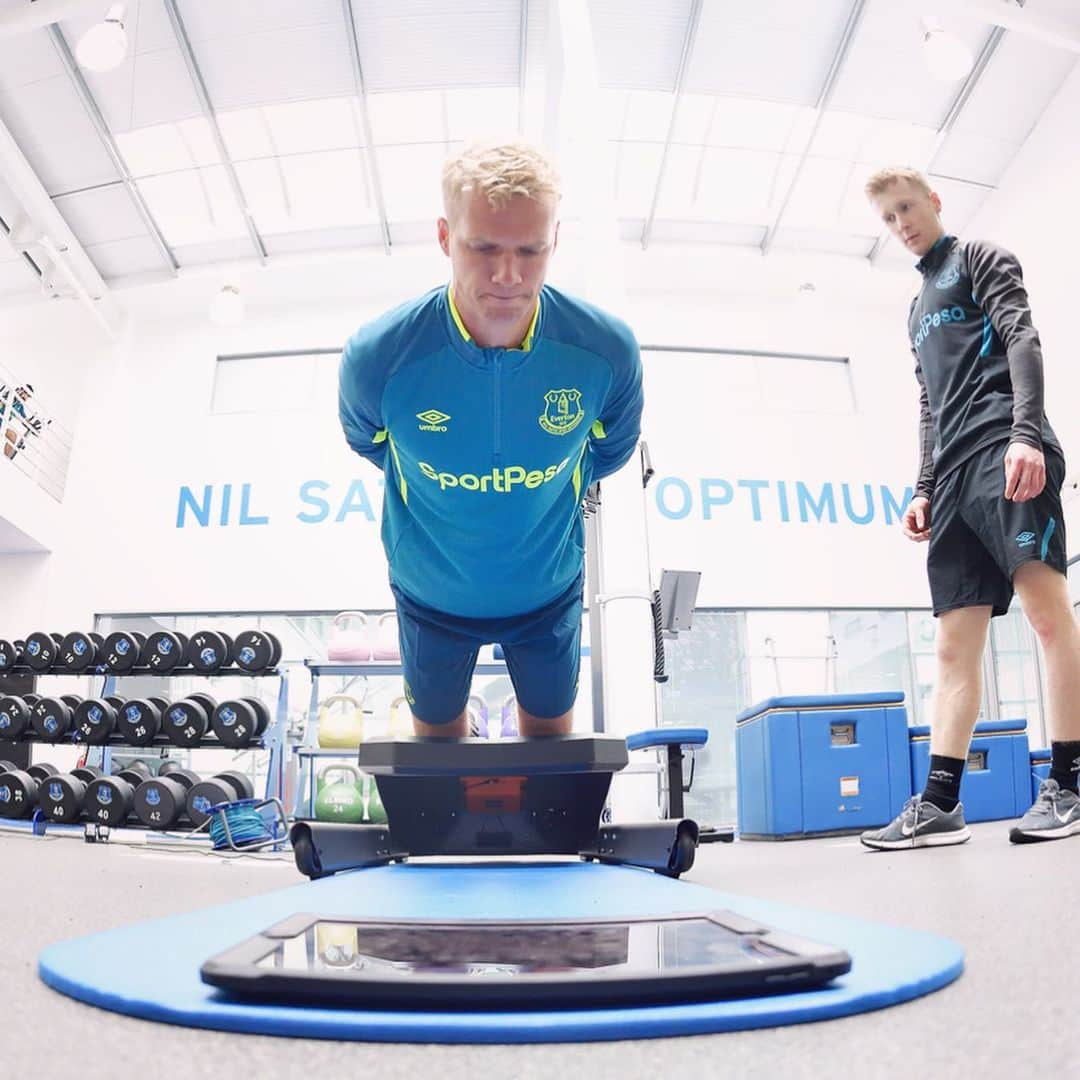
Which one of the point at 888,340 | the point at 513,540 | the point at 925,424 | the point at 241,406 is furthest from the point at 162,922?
the point at 888,340

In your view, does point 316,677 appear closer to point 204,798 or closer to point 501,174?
point 204,798

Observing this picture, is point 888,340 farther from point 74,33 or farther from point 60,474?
point 60,474

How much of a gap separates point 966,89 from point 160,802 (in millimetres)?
7779

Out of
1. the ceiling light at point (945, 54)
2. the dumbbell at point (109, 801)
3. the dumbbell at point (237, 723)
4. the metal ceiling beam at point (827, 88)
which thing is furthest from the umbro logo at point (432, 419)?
the metal ceiling beam at point (827, 88)

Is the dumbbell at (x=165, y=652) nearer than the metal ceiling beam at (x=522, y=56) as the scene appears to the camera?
Yes

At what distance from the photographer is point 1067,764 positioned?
62.6 inches

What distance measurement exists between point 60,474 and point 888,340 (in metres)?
8.41

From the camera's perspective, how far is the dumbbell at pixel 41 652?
4727 millimetres

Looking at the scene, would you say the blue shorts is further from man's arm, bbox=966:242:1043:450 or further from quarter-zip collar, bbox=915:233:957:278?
quarter-zip collar, bbox=915:233:957:278

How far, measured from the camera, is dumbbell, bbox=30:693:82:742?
14.9ft

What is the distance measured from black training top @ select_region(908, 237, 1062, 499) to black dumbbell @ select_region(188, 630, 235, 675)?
3.72 meters

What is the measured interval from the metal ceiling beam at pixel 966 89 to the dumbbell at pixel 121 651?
6.42 m

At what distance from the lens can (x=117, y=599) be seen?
7.30 meters

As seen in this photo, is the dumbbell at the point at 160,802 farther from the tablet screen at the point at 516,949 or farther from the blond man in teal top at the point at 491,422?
the tablet screen at the point at 516,949
